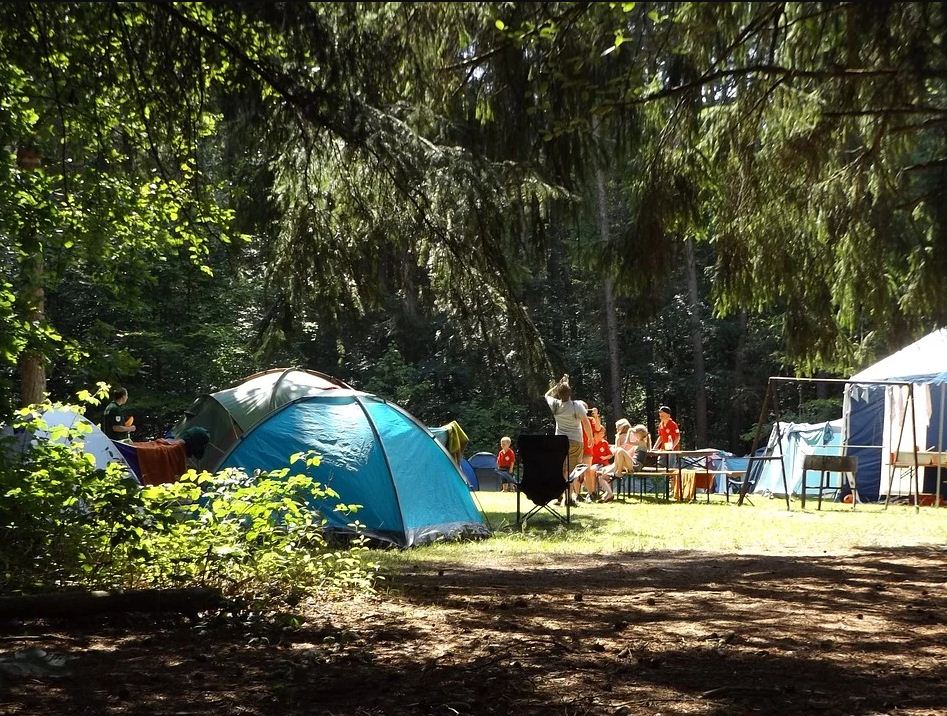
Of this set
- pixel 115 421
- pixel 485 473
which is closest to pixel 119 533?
pixel 115 421

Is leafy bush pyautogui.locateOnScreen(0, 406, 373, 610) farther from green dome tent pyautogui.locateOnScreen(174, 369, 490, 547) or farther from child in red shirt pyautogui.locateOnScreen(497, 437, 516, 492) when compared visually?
child in red shirt pyautogui.locateOnScreen(497, 437, 516, 492)

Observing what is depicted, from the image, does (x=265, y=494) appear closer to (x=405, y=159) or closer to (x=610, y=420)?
(x=405, y=159)

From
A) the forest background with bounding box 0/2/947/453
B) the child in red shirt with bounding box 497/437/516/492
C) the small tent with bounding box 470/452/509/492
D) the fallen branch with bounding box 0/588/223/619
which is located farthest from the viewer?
the small tent with bounding box 470/452/509/492

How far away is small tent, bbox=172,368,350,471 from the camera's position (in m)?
11.6

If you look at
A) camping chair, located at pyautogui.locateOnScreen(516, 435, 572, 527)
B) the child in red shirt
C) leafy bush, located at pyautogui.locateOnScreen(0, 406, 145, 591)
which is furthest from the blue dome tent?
the child in red shirt

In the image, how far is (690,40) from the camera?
6004 millimetres

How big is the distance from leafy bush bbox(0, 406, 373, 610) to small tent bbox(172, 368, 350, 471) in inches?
232

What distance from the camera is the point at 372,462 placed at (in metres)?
8.73

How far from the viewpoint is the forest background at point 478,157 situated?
15.3ft

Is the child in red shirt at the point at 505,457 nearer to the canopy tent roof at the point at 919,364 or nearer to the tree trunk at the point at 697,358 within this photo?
the canopy tent roof at the point at 919,364

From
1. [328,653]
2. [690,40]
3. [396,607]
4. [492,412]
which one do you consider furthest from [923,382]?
[492,412]

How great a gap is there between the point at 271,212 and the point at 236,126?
2197 millimetres

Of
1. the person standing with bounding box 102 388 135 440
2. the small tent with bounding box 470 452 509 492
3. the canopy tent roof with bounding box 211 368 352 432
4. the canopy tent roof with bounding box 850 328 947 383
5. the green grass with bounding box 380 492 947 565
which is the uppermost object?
the canopy tent roof with bounding box 850 328 947 383

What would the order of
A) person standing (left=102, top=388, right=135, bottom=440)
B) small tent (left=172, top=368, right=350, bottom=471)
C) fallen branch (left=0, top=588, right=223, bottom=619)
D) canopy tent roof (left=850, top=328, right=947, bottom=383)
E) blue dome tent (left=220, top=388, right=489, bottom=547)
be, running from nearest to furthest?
fallen branch (left=0, top=588, right=223, bottom=619) → blue dome tent (left=220, top=388, right=489, bottom=547) → person standing (left=102, top=388, right=135, bottom=440) → small tent (left=172, top=368, right=350, bottom=471) → canopy tent roof (left=850, top=328, right=947, bottom=383)
